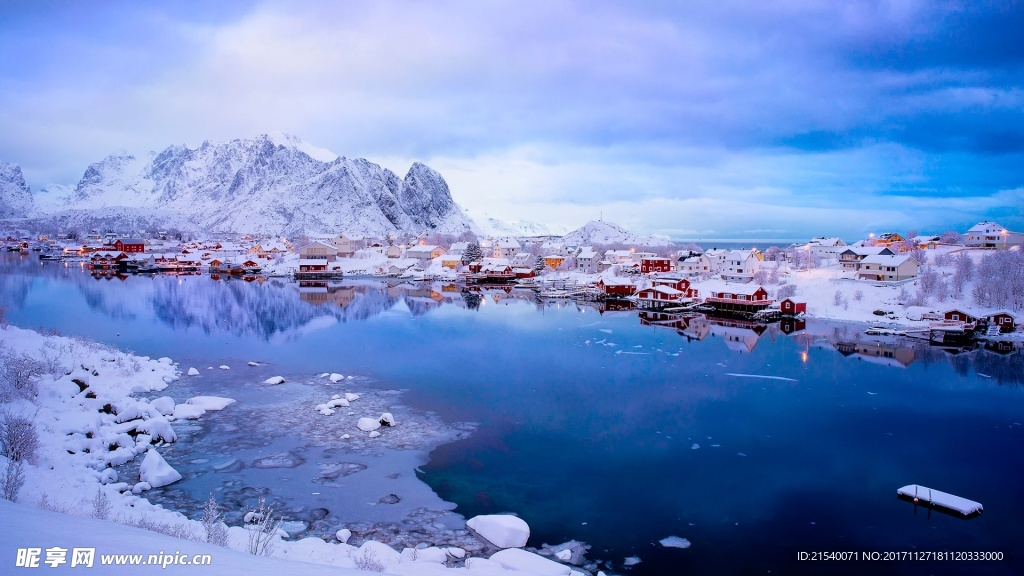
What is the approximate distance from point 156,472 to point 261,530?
5.42 meters

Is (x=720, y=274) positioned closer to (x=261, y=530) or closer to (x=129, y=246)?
(x=261, y=530)

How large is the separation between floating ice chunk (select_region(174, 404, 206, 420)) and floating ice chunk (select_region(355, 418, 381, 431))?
4613 millimetres

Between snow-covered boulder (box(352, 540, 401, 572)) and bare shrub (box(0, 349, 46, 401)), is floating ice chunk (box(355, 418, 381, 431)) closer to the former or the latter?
snow-covered boulder (box(352, 540, 401, 572))

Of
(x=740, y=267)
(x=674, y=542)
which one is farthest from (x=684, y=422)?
(x=740, y=267)

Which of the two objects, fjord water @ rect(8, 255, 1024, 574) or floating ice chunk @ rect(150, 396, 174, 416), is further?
floating ice chunk @ rect(150, 396, 174, 416)

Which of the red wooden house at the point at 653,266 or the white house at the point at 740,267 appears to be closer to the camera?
the white house at the point at 740,267

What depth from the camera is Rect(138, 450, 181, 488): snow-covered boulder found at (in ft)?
37.9

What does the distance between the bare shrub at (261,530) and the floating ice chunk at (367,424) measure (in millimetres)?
4406

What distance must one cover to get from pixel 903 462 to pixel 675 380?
8.28m

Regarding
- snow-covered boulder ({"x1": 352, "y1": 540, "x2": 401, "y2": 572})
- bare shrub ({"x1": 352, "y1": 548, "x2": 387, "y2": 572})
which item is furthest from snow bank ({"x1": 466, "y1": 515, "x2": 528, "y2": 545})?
bare shrub ({"x1": 352, "y1": 548, "x2": 387, "y2": 572})

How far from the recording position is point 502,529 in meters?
9.93

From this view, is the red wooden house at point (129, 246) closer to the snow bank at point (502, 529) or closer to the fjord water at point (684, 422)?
the fjord water at point (684, 422)

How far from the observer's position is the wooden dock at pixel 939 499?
36.5 feet

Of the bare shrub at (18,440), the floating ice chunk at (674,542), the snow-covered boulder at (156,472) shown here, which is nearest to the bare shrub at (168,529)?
the snow-covered boulder at (156,472)
